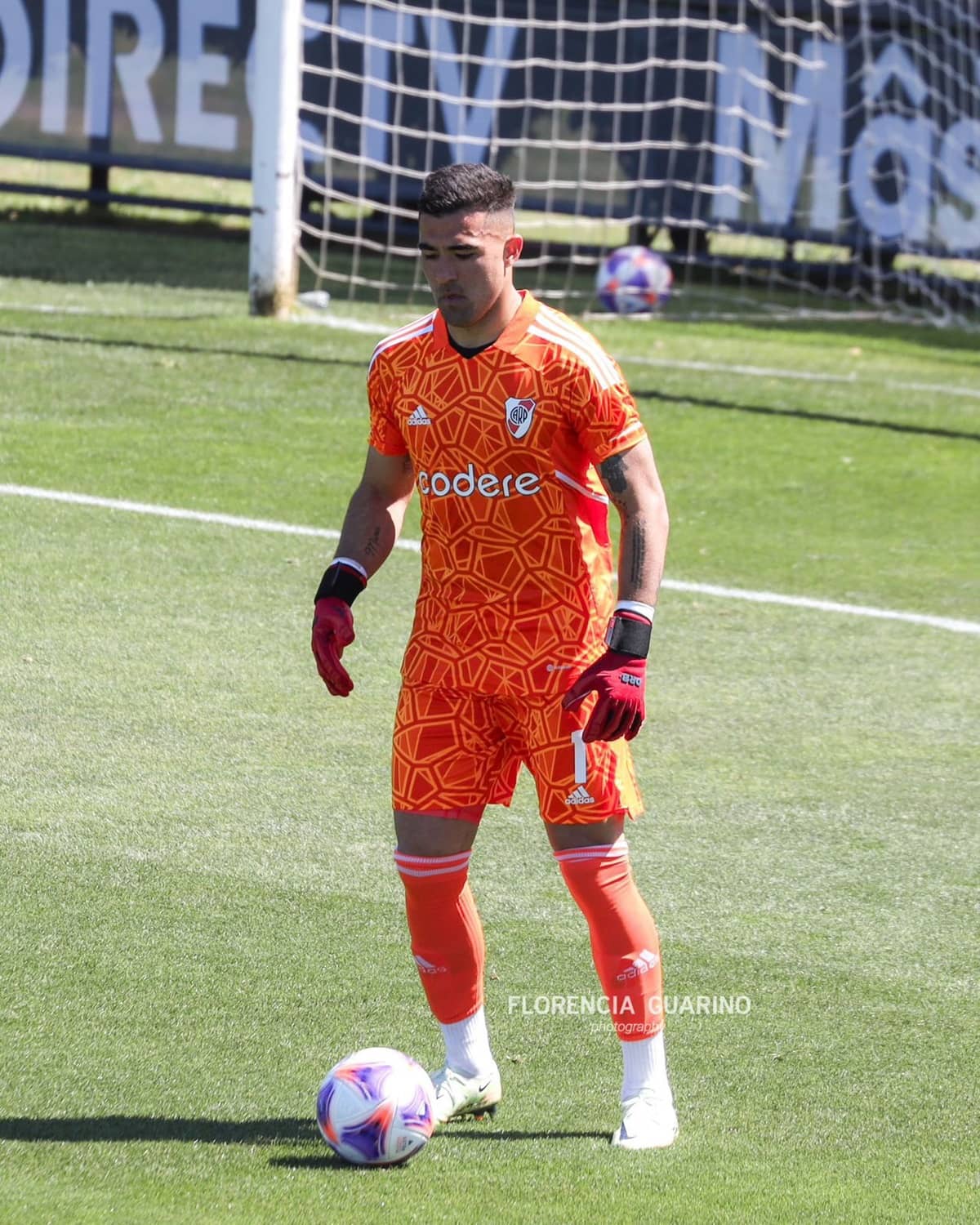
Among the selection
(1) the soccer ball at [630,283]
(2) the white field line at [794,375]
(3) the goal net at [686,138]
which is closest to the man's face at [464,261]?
(2) the white field line at [794,375]

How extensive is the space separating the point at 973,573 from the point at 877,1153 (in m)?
5.52

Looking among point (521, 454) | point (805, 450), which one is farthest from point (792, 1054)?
point (805, 450)

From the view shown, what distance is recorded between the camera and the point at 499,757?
167 inches

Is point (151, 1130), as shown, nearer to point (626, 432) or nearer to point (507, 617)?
A: point (507, 617)

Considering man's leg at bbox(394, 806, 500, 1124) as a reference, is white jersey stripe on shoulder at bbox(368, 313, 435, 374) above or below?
above

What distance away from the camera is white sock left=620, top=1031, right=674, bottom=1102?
4.14 meters

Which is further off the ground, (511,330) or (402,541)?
(511,330)

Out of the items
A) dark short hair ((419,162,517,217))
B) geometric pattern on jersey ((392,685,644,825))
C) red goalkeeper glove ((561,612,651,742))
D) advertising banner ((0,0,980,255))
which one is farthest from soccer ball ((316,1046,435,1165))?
advertising banner ((0,0,980,255))

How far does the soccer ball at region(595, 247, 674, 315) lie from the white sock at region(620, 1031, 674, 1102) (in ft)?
40.0

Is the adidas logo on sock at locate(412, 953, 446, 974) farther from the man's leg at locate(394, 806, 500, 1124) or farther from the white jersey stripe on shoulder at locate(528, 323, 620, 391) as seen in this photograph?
the white jersey stripe on shoulder at locate(528, 323, 620, 391)

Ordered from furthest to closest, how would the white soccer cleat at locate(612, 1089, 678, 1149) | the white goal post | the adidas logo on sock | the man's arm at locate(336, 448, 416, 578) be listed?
the white goal post < the man's arm at locate(336, 448, 416, 578) < the adidas logo on sock < the white soccer cleat at locate(612, 1089, 678, 1149)

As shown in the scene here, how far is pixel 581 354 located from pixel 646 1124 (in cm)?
167

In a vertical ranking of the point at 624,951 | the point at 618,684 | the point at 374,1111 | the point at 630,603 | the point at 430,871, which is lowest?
the point at 374,1111

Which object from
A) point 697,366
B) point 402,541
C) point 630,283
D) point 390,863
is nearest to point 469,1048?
point 390,863
